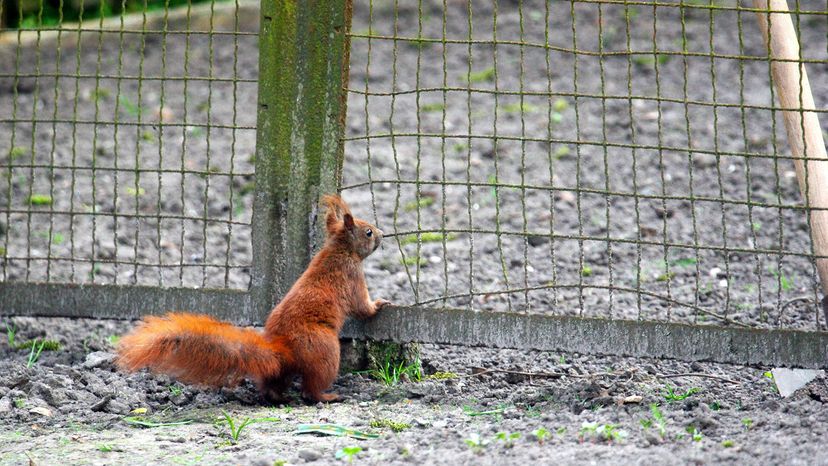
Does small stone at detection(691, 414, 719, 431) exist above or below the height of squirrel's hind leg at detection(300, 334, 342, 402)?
below

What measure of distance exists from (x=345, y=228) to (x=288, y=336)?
21.1 inches

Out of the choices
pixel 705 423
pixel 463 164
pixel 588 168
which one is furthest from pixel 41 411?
pixel 588 168

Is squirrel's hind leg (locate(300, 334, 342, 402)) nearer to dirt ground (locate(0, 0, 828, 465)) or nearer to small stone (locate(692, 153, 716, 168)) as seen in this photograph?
dirt ground (locate(0, 0, 828, 465))

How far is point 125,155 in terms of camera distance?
26.5 ft

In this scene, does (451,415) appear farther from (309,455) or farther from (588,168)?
(588,168)

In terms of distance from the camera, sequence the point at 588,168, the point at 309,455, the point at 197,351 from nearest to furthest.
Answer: the point at 309,455 → the point at 197,351 → the point at 588,168

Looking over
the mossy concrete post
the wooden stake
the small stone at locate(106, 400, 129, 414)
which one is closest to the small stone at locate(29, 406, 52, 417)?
the small stone at locate(106, 400, 129, 414)

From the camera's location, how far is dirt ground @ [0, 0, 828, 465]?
3.70m

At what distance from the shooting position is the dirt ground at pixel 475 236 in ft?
12.1

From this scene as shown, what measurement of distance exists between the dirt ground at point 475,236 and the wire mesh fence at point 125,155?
0.03 metres

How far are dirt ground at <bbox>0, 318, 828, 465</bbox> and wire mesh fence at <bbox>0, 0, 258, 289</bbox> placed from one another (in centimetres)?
60

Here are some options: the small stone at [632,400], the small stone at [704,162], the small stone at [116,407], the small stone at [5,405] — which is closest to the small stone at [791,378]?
the small stone at [632,400]

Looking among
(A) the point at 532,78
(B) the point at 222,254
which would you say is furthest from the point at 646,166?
(B) the point at 222,254

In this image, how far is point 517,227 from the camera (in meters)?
6.63
